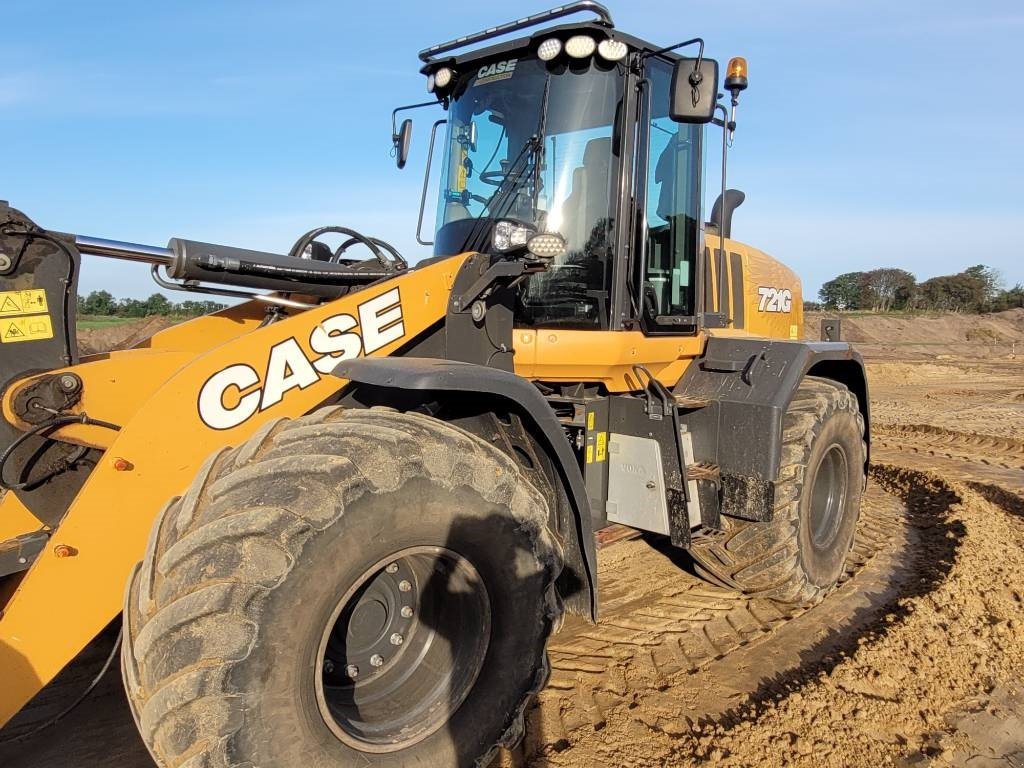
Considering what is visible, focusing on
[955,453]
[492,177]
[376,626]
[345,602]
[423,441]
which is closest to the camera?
[345,602]

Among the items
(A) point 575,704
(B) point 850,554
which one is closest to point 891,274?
(B) point 850,554

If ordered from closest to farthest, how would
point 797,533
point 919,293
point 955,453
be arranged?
point 797,533
point 955,453
point 919,293

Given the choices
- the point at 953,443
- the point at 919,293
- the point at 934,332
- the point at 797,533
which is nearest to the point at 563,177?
the point at 797,533

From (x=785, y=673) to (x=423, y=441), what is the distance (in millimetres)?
2426

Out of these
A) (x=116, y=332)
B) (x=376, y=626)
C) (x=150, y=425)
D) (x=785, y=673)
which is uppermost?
(x=116, y=332)

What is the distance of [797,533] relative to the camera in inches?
170

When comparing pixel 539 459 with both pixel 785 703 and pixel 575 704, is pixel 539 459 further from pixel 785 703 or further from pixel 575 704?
pixel 785 703

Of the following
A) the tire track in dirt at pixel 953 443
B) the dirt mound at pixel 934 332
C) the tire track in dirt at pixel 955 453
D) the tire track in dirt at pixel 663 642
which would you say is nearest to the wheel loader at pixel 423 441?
the tire track in dirt at pixel 663 642

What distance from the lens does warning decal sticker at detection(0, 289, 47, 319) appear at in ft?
8.02

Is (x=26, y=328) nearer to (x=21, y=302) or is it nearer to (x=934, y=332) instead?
(x=21, y=302)

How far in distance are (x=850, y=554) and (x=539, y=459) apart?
3.56m

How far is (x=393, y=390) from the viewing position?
3002 mm

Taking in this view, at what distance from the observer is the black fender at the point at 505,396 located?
2.49m

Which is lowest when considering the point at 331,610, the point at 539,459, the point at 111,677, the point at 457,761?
the point at 111,677
